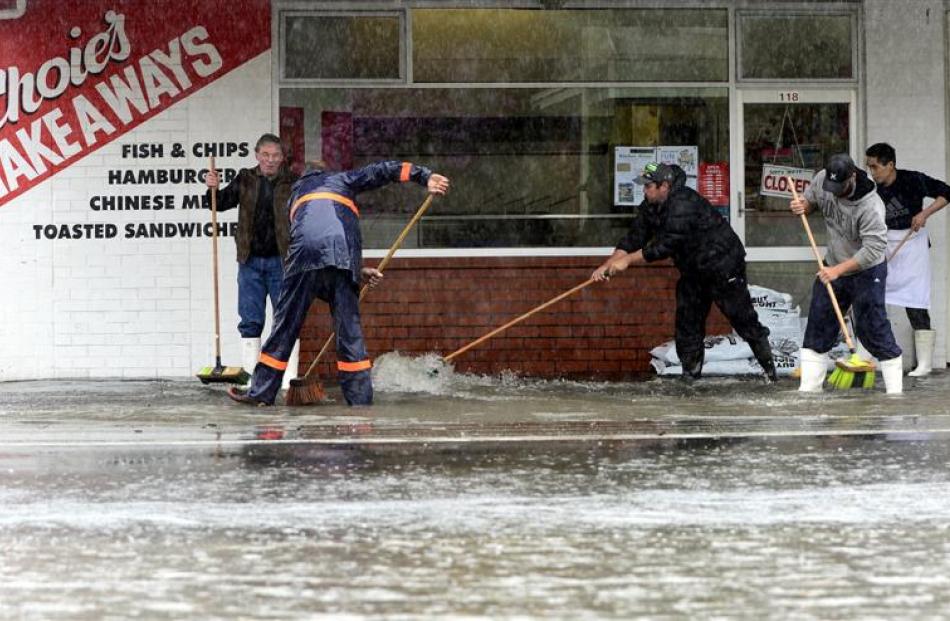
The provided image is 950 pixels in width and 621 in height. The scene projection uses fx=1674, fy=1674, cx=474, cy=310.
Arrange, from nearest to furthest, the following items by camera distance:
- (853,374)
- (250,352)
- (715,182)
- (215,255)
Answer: (853,374) < (250,352) < (215,255) < (715,182)

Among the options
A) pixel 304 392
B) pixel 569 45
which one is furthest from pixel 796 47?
pixel 304 392

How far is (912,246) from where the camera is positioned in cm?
1380

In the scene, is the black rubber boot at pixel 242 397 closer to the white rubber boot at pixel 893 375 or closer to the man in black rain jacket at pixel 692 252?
the man in black rain jacket at pixel 692 252

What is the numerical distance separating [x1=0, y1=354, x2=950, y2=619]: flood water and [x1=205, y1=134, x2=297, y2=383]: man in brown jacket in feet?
4.25

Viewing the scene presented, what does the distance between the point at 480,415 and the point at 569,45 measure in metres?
4.35

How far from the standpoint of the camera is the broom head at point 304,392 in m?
11.5

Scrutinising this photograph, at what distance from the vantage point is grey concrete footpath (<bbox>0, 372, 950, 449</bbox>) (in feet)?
32.1

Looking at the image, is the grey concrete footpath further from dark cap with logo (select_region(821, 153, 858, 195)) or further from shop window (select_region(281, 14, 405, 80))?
shop window (select_region(281, 14, 405, 80))

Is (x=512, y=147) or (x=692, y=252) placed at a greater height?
(x=512, y=147)

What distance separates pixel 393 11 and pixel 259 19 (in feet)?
3.64

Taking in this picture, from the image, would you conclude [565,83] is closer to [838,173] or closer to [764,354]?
[764,354]

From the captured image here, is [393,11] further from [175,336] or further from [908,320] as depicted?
[908,320]

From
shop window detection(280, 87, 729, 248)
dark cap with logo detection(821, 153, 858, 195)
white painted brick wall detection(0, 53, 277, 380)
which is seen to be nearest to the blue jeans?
white painted brick wall detection(0, 53, 277, 380)

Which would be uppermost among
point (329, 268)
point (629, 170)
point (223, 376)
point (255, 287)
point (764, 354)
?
point (629, 170)
